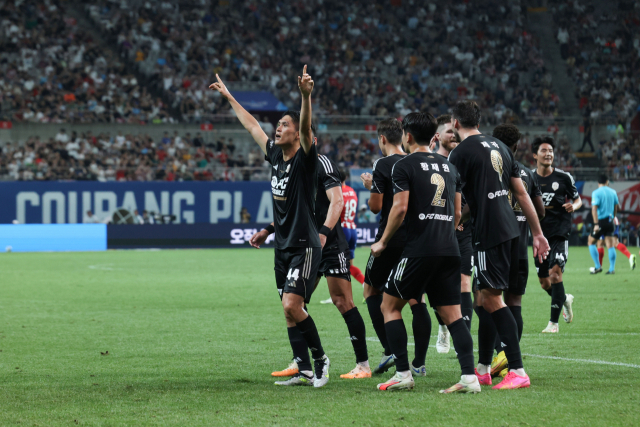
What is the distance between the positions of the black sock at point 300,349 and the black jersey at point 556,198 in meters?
4.86

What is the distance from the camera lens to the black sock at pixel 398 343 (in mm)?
6152

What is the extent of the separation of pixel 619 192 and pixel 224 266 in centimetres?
2062

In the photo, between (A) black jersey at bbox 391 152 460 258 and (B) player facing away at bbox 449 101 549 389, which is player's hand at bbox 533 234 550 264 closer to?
(B) player facing away at bbox 449 101 549 389

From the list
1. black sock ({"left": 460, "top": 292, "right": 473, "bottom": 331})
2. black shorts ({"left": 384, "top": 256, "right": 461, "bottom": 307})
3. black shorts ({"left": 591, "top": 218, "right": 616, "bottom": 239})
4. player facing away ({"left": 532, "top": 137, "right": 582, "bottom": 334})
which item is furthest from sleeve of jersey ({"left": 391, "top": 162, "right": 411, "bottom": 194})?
black shorts ({"left": 591, "top": 218, "right": 616, "bottom": 239})

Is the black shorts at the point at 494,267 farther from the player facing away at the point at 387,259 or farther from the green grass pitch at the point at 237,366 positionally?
the green grass pitch at the point at 237,366

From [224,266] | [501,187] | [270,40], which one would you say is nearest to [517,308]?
[501,187]

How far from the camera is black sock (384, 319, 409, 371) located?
6.15 m

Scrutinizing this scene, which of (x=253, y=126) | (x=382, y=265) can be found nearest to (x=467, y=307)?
(x=382, y=265)

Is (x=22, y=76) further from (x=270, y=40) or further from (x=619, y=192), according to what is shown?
(x=619, y=192)

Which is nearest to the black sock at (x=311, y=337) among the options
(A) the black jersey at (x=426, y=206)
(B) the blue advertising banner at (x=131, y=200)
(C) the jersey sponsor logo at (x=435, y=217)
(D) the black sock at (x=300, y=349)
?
(D) the black sock at (x=300, y=349)

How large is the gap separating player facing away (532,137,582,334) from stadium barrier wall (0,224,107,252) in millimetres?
23435

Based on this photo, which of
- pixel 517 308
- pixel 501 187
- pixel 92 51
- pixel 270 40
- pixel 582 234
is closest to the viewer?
pixel 501 187

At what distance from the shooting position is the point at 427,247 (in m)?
5.98

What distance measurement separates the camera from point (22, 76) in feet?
114
